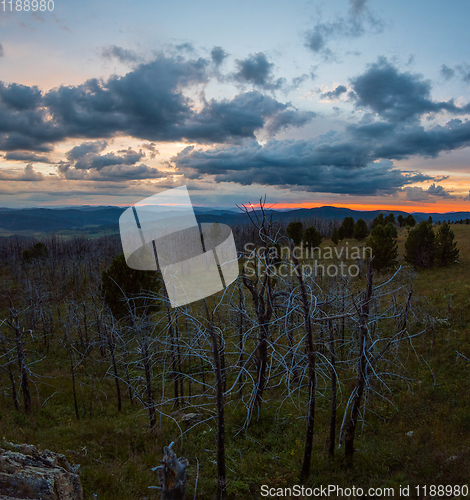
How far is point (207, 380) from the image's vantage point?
58.8ft

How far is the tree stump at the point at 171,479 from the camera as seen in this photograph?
4.62 meters

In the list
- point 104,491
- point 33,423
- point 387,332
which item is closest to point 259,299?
point 104,491

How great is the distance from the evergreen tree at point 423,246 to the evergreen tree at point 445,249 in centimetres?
55

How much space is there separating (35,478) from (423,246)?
3508cm

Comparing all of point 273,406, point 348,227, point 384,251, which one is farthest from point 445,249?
point 348,227

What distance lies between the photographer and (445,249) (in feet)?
95.3

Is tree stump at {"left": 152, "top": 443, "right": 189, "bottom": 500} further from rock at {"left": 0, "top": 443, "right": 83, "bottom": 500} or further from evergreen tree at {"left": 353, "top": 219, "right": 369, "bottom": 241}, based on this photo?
evergreen tree at {"left": 353, "top": 219, "right": 369, "bottom": 241}

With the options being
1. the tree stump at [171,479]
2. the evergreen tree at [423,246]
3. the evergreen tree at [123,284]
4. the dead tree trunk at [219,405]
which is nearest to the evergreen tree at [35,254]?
the evergreen tree at [123,284]

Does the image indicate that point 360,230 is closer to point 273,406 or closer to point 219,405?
point 273,406

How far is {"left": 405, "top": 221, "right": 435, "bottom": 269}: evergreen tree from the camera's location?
29703mm

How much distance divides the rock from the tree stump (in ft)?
8.88

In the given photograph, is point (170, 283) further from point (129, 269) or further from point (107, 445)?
point (129, 269)

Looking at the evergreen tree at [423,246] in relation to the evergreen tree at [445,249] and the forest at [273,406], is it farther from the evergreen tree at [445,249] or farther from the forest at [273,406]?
the forest at [273,406]

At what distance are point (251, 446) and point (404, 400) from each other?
6948 mm
